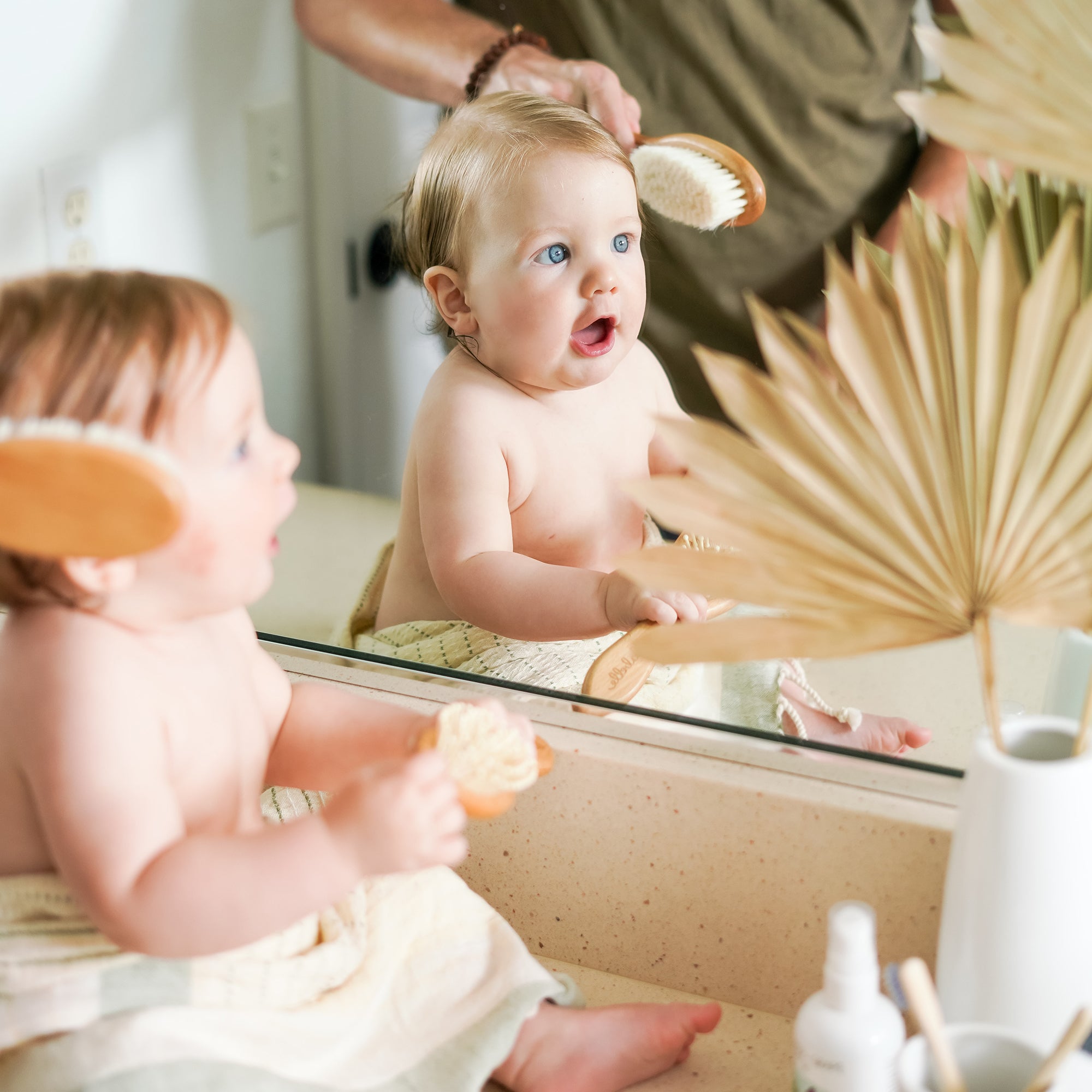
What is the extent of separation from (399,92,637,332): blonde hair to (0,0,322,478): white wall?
0.34 ft

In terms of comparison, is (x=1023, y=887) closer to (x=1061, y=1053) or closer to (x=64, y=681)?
(x=1061, y=1053)

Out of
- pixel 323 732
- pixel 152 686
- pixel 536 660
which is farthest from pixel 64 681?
pixel 536 660

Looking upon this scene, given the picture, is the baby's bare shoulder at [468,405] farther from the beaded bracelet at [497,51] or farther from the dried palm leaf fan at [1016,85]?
the dried palm leaf fan at [1016,85]

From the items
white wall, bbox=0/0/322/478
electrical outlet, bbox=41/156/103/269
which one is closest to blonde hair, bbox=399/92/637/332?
white wall, bbox=0/0/322/478

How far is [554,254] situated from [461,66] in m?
0.13

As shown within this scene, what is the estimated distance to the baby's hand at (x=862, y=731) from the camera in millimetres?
531

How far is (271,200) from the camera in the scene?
0.71m

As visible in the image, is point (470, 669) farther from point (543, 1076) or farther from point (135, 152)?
point (135, 152)

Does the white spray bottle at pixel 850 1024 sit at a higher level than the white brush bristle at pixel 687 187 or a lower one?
lower

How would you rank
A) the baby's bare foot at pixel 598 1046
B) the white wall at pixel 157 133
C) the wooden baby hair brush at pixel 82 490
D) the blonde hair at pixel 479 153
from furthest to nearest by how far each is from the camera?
the white wall at pixel 157 133, the blonde hair at pixel 479 153, the baby's bare foot at pixel 598 1046, the wooden baby hair brush at pixel 82 490

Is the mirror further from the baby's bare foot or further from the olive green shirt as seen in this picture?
the baby's bare foot

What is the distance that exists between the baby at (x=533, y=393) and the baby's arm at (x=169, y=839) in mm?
188

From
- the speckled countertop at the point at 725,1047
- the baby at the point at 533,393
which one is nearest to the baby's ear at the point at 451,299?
the baby at the point at 533,393

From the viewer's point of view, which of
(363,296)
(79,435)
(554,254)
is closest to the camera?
(79,435)
